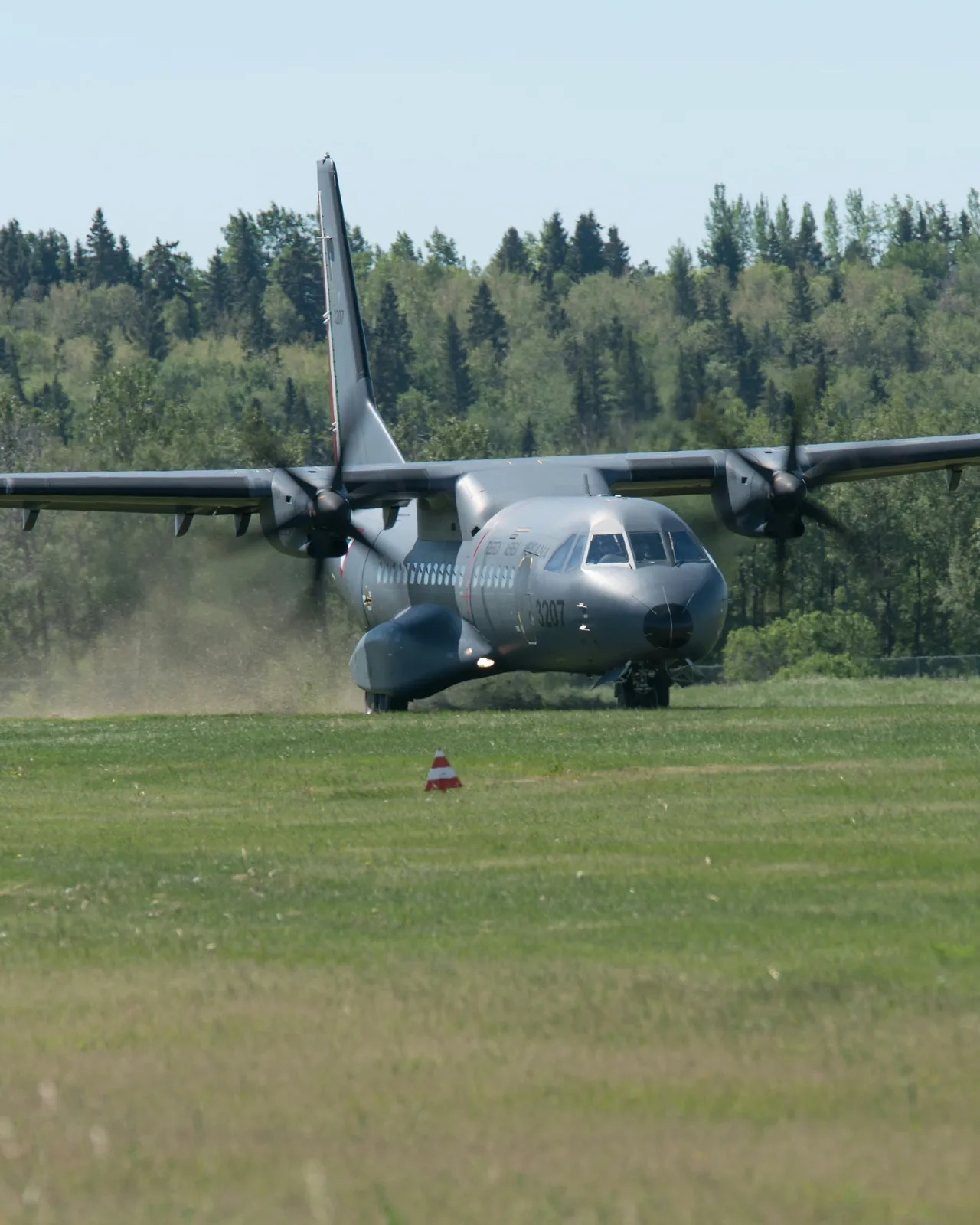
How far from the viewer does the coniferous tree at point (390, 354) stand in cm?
16775

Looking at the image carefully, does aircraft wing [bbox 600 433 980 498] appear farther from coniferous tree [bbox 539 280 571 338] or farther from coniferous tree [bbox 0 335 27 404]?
coniferous tree [bbox 539 280 571 338]

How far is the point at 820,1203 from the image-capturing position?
18.9 feet

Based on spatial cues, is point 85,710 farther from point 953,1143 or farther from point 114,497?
point 953,1143

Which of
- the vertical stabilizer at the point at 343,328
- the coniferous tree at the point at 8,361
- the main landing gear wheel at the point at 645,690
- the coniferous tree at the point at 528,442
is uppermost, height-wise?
the vertical stabilizer at the point at 343,328

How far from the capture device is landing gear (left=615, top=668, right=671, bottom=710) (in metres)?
30.4

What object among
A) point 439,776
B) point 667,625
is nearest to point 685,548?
point 667,625

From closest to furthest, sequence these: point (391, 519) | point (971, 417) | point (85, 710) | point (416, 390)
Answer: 1. point (391, 519)
2. point (85, 710)
3. point (971, 417)
4. point (416, 390)

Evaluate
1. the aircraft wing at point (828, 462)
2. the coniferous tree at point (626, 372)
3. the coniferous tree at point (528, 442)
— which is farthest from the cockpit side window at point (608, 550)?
the coniferous tree at point (626, 372)

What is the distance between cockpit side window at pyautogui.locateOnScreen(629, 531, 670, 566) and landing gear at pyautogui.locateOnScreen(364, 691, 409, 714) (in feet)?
22.4

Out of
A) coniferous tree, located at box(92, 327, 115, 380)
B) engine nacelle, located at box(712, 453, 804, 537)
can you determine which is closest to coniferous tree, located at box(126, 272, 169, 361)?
coniferous tree, located at box(92, 327, 115, 380)

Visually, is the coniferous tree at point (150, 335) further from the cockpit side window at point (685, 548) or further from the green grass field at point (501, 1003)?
the green grass field at point (501, 1003)

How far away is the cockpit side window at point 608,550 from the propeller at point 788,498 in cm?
326

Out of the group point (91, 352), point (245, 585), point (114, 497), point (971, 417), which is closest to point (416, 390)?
point (91, 352)

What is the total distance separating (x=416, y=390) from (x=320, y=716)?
14069 cm
